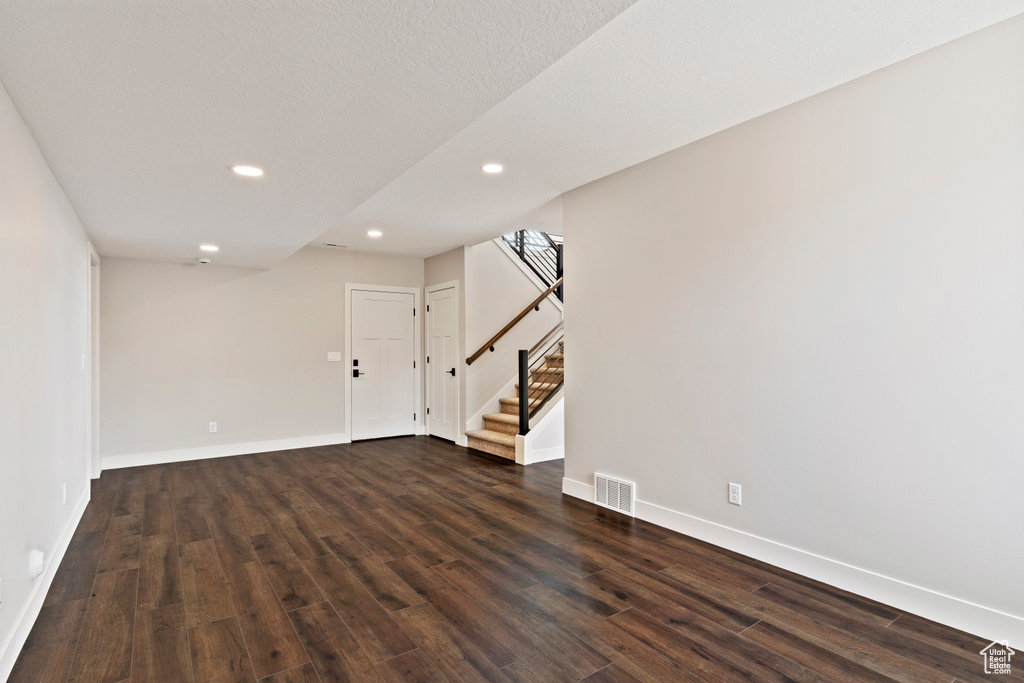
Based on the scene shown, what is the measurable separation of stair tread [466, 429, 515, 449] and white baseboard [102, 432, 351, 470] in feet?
5.35

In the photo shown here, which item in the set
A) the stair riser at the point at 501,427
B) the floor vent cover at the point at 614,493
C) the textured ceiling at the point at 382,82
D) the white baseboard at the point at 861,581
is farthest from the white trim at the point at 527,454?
the textured ceiling at the point at 382,82

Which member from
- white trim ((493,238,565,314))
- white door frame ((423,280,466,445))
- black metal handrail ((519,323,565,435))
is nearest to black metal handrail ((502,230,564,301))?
white trim ((493,238,565,314))

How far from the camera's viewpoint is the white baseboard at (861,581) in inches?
83.0

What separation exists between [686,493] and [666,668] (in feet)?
4.82

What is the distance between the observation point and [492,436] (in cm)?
589

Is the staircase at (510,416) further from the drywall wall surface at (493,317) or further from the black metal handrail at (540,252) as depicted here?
the black metal handrail at (540,252)

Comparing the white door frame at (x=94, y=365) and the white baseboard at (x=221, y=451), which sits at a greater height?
the white door frame at (x=94, y=365)

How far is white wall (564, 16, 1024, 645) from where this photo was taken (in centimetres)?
212

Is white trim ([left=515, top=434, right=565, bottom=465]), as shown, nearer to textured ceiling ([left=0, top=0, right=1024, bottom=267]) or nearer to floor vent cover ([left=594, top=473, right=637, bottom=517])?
floor vent cover ([left=594, top=473, right=637, bottom=517])

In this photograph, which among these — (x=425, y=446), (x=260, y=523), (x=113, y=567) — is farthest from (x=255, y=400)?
(x=113, y=567)

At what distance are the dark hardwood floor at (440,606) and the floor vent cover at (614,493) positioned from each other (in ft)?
0.31

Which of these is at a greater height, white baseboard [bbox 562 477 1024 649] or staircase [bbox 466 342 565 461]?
staircase [bbox 466 342 565 461]

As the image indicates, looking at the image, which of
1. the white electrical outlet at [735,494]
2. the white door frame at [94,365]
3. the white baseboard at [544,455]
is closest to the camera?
the white electrical outlet at [735,494]

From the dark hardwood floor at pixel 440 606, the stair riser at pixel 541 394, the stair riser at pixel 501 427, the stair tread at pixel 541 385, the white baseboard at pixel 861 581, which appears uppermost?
the stair tread at pixel 541 385
